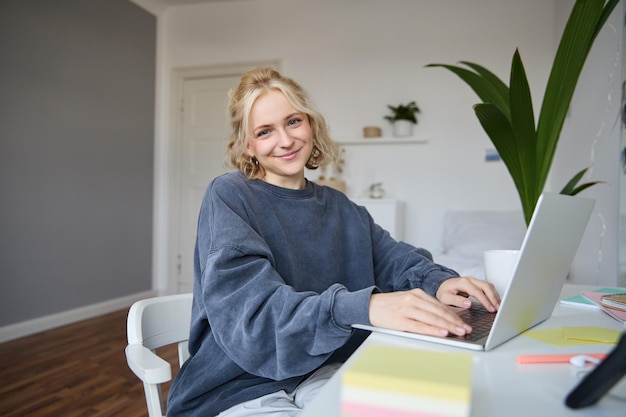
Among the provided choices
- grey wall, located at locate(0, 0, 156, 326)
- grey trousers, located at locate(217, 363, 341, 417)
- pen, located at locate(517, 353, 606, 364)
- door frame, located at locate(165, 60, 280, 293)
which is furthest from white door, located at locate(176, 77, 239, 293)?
pen, located at locate(517, 353, 606, 364)

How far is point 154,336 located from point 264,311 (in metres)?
0.44

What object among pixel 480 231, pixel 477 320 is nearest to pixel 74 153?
pixel 480 231

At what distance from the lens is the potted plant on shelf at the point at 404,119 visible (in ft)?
13.1

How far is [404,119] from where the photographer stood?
3996 mm

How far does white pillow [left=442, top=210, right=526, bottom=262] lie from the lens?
11.0ft

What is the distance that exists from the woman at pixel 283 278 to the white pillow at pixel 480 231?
2273mm

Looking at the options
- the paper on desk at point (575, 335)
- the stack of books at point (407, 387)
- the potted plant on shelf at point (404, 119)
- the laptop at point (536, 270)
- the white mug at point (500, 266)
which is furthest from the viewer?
the potted plant on shelf at point (404, 119)

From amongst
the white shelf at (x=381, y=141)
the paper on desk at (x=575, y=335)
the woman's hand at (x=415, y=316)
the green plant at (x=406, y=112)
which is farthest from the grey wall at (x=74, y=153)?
the paper on desk at (x=575, y=335)

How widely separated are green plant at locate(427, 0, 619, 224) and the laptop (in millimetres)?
587

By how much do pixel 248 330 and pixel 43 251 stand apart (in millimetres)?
3309

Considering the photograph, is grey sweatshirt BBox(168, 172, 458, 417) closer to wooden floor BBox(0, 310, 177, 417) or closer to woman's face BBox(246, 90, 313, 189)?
woman's face BBox(246, 90, 313, 189)

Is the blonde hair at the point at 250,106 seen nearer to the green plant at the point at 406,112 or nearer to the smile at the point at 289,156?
the smile at the point at 289,156

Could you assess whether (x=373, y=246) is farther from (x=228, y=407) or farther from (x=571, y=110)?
(x=571, y=110)

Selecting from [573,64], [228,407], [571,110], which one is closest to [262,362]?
[228,407]
